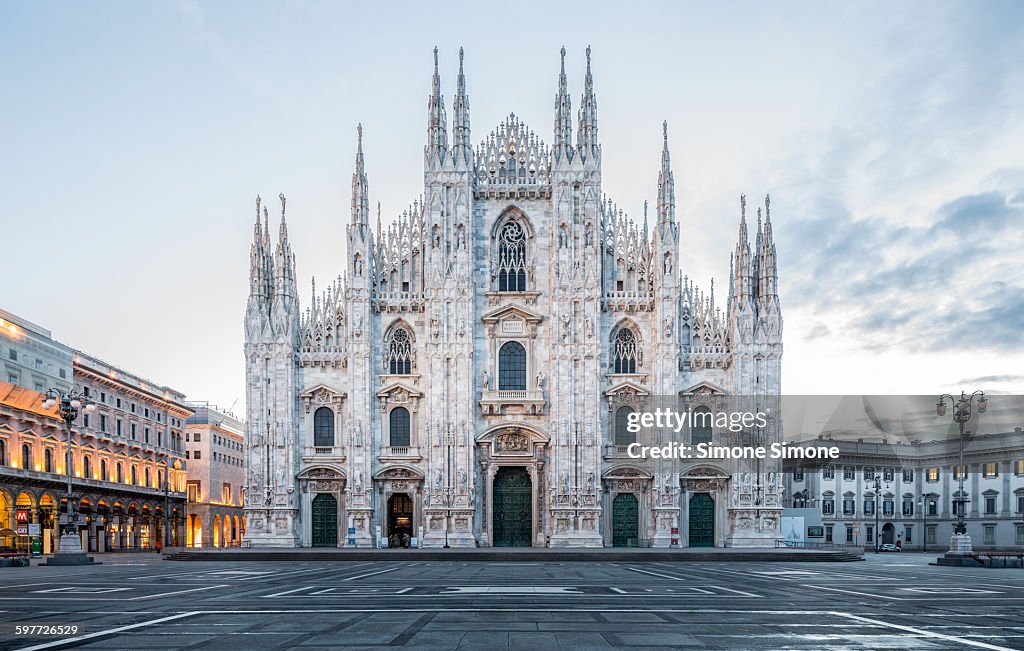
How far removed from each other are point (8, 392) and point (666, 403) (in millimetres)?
41395

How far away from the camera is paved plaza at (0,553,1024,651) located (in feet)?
41.3

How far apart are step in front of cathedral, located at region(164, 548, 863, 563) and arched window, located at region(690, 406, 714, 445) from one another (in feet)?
28.4

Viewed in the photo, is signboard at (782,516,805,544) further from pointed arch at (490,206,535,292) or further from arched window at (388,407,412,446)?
arched window at (388,407,412,446)

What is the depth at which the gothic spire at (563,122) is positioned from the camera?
173ft

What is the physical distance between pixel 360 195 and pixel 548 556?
79.2 feet

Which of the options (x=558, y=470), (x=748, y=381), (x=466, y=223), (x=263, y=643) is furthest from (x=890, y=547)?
(x=263, y=643)

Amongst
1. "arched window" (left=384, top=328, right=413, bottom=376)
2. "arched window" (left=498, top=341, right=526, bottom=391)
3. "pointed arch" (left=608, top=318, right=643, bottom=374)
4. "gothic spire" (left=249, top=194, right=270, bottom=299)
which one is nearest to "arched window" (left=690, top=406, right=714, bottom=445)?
"pointed arch" (left=608, top=318, right=643, bottom=374)

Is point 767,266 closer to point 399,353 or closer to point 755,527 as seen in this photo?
point 755,527

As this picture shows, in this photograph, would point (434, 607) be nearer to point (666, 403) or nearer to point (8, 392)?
point (666, 403)

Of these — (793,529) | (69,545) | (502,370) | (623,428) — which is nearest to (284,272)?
(502,370)

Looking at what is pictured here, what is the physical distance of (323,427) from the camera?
5234 centimetres

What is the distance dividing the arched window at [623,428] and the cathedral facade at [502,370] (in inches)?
5.2

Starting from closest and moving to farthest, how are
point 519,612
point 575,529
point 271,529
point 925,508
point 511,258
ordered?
1. point 519,612
2. point 575,529
3. point 271,529
4. point 511,258
5. point 925,508

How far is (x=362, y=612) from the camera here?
16.2 meters
